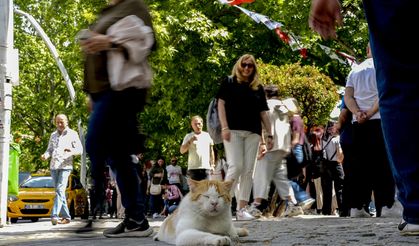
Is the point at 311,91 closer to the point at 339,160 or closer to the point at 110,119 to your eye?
the point at 339,160

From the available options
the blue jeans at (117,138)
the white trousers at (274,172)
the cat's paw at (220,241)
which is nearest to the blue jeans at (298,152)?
the white trousers at (274,172)

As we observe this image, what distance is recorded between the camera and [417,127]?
11.5 ft

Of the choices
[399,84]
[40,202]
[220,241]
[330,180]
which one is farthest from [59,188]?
[40,202]

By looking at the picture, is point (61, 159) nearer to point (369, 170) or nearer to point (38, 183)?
point (369, 170)

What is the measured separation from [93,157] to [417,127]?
12.3 ft

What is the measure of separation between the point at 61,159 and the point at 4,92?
1.64 metres

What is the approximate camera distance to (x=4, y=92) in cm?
1255

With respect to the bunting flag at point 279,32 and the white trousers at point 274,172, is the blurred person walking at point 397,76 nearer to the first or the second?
the white trousers at point 274,172

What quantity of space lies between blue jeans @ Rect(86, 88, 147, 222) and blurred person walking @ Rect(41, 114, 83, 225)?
22.0ft

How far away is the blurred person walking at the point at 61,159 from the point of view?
1370 centimetres

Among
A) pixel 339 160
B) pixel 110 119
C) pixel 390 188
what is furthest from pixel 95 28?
pixel 339 160

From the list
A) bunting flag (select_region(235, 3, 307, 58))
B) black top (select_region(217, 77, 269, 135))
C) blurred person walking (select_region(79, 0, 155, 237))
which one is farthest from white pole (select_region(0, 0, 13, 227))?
bunting flag (select_region(235, 3, 307, 58))

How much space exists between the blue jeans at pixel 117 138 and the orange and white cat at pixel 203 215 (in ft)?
1.90

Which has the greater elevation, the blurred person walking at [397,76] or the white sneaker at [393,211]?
the blurred person walking at [397,76]
